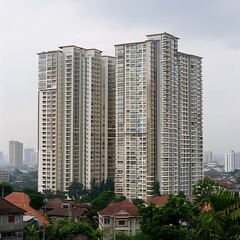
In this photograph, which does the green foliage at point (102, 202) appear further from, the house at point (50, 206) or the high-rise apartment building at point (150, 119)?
the high-rise apartment building at point (150, 119)

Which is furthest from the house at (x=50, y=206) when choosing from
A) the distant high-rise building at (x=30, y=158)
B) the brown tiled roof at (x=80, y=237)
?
the distant high-rise building at (x=30, y=158)

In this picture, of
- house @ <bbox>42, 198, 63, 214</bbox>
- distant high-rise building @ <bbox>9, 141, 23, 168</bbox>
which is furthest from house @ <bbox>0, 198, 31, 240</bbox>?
distant high-rise building @ <bbox>9, 141, 23, 168</bbox>

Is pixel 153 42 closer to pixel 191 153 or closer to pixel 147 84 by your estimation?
pixel 147 84

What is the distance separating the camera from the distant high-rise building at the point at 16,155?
54256mm

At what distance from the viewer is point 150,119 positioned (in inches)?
930

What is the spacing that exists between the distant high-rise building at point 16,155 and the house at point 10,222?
44941 mm

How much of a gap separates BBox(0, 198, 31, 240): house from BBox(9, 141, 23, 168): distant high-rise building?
147 feet

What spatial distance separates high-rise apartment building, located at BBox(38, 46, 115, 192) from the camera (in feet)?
84.8

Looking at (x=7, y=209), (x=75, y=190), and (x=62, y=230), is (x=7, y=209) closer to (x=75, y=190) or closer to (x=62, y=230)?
(x=62, y=230)

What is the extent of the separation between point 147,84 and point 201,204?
13.1 m

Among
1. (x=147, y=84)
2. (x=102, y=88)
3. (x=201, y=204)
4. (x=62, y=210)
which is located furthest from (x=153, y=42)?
(x=201, y=204)

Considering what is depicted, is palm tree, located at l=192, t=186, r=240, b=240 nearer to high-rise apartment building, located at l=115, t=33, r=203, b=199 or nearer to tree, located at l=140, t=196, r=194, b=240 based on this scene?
tree, located at l=140, t=196, r=194, b=240

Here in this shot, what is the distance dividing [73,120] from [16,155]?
3366 cm

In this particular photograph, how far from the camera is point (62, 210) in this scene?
15.5m
